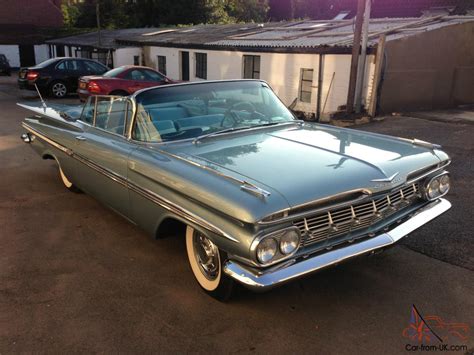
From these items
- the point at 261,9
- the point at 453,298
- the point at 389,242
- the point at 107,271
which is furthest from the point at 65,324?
the point at 261,9

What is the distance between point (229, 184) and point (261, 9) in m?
52.1

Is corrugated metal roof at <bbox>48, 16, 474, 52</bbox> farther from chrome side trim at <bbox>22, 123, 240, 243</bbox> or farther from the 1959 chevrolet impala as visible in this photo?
chrome side trim at <bbox>22, 123, 240, 243</bbox>

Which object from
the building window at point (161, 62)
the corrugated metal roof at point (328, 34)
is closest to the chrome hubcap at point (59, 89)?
the corrugated metal roof at point (328, 34)

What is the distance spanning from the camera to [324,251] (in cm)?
275

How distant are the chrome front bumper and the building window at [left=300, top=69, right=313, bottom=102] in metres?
10.8

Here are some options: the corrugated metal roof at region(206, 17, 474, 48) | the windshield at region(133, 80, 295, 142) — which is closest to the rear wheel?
the corrugated metal roof at region(206, 17, 474, 48)

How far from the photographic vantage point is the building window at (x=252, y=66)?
1544cm

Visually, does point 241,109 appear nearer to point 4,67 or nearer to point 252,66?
point 252,66

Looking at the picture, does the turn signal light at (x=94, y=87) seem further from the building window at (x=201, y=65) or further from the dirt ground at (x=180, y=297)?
the dirt ground at (x=180, y=297)

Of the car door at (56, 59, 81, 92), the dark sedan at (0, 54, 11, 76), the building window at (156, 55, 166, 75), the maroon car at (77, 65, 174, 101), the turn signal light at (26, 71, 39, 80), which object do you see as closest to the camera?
the maroon car at (77, 65, 174, 101)

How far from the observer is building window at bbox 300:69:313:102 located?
13.3 metres

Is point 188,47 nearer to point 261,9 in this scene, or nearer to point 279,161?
point 279,161

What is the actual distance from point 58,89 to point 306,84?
30.9 ft

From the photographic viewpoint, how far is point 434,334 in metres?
2.78
